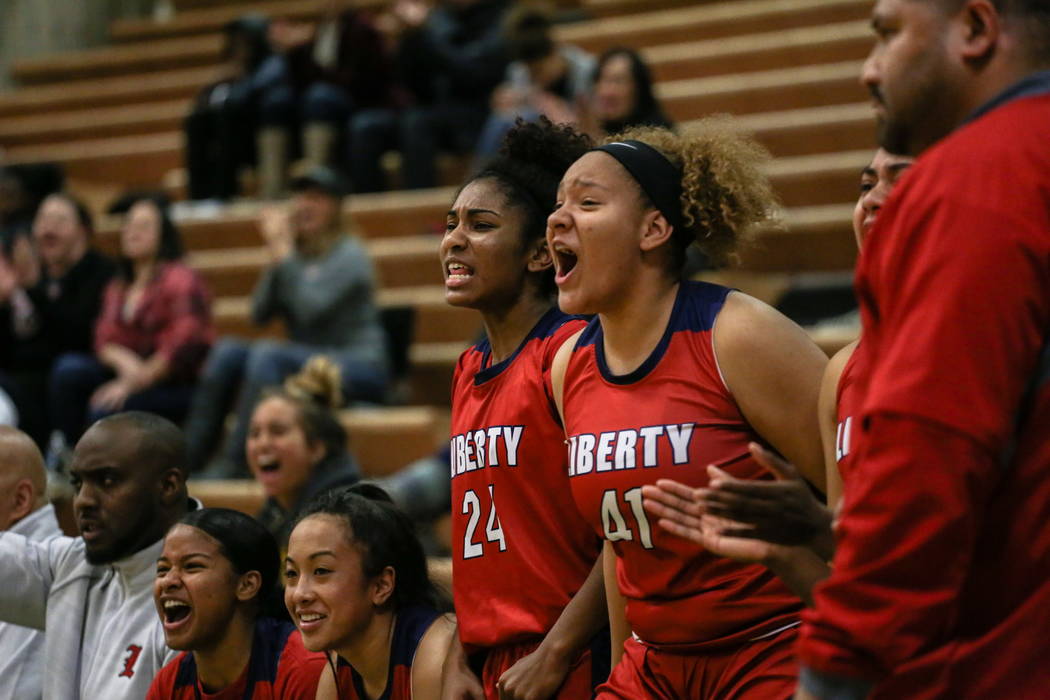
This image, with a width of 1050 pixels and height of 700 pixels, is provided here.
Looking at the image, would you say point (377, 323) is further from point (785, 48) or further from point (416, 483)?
point (785, 48)

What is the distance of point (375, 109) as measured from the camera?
836cm

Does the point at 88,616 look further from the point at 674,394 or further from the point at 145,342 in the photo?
the point at 145,342

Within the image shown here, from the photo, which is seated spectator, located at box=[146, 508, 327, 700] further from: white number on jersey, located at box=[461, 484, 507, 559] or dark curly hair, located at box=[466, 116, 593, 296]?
dark curly hair, located at box=[466, 116, 593, 296]

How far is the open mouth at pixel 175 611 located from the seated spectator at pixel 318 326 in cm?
298

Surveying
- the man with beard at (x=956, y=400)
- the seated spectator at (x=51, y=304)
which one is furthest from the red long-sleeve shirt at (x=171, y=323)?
the man with beard at (x=956, y=400)

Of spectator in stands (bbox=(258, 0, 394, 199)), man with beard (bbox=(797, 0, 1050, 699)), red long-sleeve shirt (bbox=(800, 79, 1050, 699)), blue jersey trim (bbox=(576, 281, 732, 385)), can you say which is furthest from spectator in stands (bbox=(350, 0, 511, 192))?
red long-sleeve shirt (bbox=(800, 79, 1050, 699))

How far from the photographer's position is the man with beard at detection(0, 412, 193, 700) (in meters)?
3.41

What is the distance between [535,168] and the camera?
10.1ft

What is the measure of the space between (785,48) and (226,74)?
11.9ft

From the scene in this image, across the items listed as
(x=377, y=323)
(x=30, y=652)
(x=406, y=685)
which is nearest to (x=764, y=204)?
(x=406, y=685)

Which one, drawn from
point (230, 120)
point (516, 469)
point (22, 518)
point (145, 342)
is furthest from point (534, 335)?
point (230, 120)

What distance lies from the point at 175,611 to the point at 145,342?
3.65 m

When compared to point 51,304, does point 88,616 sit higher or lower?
lower

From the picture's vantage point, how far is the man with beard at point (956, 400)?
153 cm
